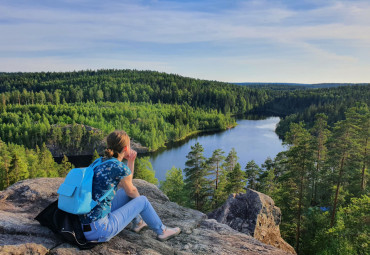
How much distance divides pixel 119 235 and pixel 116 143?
2.23 metres

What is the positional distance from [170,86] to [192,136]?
85.7 m

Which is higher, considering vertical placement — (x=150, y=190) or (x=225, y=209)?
(x=150, y=190)

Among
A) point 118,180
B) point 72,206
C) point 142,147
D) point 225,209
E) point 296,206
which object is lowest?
point 142,147

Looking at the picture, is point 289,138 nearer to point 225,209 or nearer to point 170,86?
point 225,209

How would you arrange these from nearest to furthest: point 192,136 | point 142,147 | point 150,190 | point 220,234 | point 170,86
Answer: point 220,234 → point 150,190 → point 142,147 → point 192,136 → point 170,86

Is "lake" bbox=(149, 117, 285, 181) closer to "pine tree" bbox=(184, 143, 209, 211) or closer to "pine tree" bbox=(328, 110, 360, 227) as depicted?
"pine tree" bbox=(184, 143, 209, 211)

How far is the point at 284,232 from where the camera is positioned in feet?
60.0

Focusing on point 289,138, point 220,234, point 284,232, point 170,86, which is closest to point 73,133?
point 289,138

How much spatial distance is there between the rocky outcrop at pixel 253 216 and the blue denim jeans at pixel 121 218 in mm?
6791

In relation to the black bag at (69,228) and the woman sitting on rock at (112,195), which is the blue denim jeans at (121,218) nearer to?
the woman sitting on rock at (112,195)

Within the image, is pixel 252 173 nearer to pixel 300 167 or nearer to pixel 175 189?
pixel 175 189

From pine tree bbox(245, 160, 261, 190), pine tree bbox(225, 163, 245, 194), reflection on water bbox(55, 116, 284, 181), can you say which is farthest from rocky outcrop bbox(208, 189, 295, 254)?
reflection on water bbox(55, 116, 284, 181)

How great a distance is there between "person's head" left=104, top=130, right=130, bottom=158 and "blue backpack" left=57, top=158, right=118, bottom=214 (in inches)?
16.3

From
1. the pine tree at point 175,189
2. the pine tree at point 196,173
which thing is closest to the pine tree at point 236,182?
the pine tree at point 196,173
